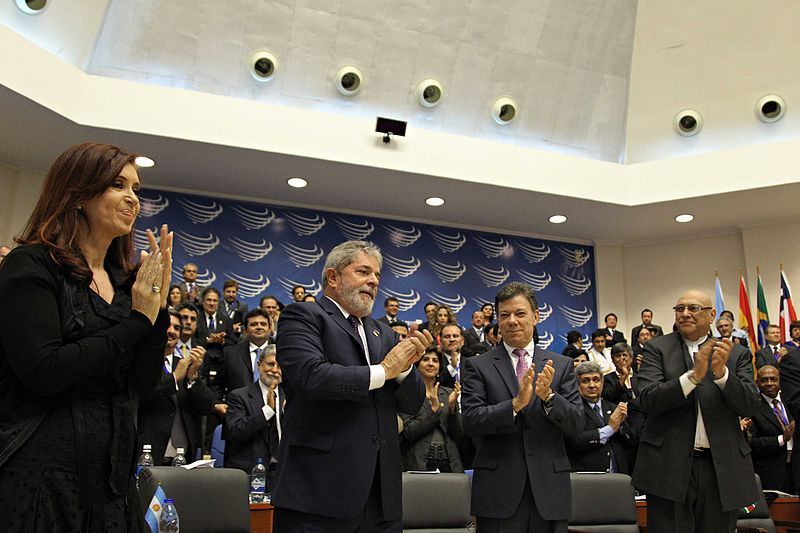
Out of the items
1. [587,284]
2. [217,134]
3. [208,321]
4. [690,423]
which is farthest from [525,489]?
[587,284]

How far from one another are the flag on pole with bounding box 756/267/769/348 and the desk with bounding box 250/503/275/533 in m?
8.89

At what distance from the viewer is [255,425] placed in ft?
16.5

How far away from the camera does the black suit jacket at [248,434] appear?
503 cm

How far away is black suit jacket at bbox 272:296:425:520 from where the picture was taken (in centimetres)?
245

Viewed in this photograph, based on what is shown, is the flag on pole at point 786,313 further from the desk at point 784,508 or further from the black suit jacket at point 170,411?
the black suit jacket at point 170,411

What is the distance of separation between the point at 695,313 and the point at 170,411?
342cm

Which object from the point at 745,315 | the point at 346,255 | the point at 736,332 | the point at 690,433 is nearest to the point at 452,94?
the point at 736,332

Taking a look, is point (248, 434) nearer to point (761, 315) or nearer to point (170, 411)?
point (170, 411)

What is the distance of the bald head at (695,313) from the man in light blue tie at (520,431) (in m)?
0.62

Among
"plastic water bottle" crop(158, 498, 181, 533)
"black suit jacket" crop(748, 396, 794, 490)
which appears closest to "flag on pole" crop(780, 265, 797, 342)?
"black suit jacket" crop(748, 396, 794, 490)

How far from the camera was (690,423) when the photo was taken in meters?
3.43

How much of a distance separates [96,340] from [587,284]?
37.6 ft

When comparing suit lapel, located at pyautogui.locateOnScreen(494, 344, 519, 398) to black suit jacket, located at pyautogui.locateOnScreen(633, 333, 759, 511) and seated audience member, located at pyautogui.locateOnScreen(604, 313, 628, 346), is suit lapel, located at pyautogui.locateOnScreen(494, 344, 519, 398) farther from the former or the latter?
seated audience member, located at pyautogui.locateOnScreen(604, 313, 628, 346)

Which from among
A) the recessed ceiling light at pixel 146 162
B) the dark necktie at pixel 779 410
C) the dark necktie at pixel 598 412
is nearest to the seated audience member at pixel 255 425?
the dark necktie at pixel 598 412
